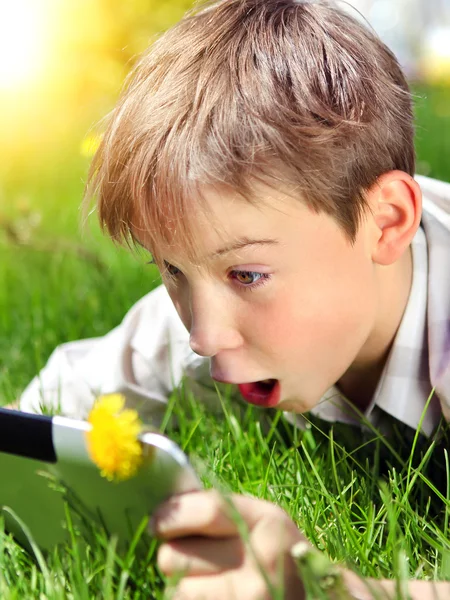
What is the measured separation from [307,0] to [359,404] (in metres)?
0.68

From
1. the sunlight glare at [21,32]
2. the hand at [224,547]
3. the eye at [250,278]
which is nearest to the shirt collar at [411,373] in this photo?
the eye at [250,278]

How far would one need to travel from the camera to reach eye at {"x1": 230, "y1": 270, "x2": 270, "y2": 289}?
119 centimetres

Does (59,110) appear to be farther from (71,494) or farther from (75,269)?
(71,494)

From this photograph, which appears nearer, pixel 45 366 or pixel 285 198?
pixel 285 198

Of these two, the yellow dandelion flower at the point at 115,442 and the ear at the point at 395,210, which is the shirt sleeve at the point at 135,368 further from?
the yellow dandelion flower at the point at 115,442

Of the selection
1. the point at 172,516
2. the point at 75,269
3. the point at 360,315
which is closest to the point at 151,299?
the point at 360,315

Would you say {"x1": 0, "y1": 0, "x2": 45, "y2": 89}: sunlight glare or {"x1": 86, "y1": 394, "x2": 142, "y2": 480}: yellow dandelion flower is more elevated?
{"x1": 0, "y1": 0, "x2": 45, "y2": 89}: sunlight glare

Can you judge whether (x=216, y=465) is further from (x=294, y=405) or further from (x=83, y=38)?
(x=83, y=38)

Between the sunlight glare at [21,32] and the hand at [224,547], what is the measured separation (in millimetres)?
2407

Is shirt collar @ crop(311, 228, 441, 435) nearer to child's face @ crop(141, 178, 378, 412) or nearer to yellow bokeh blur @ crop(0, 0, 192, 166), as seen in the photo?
child's face @ crop(141, 178, 378, 412)

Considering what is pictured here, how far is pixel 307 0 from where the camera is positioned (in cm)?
134

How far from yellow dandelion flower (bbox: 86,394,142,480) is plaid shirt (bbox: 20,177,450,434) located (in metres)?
0.64

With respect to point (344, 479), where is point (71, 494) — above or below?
above

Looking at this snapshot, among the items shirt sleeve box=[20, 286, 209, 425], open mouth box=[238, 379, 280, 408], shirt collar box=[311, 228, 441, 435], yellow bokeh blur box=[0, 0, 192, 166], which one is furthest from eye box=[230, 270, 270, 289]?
yellow bokeh blur box=[0, 0, 192, 166]
